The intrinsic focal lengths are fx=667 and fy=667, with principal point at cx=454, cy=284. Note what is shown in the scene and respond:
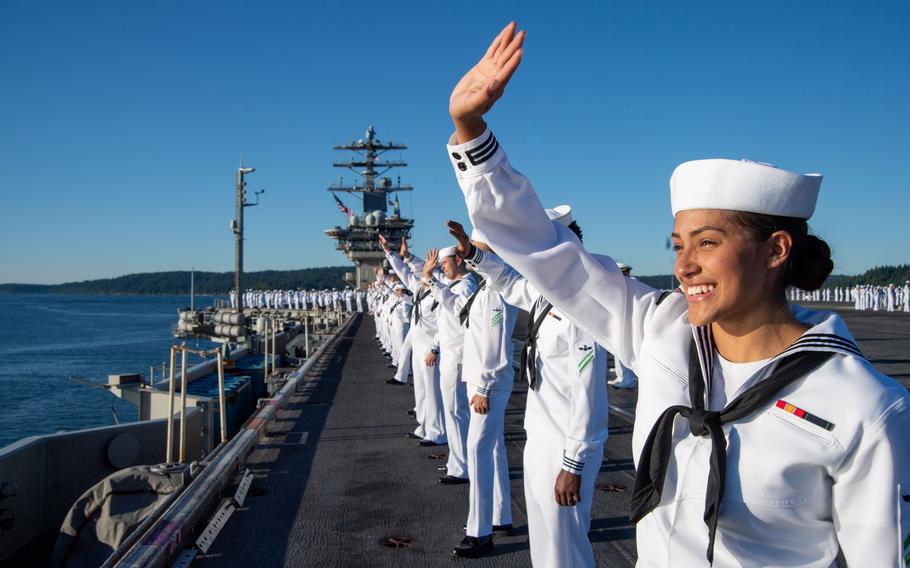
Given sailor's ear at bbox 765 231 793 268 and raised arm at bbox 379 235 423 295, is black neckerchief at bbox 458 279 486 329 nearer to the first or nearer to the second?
sailor's ear at bbox 765 231 793 268

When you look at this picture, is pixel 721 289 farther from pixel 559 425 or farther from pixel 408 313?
pixel 408 313

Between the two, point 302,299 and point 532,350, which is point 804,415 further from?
point 302,299

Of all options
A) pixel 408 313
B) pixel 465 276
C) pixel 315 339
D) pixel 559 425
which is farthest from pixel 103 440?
pixel 315 339

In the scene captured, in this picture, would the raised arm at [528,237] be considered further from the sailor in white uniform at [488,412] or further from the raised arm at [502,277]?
the sailor in white uniform at [488,412]

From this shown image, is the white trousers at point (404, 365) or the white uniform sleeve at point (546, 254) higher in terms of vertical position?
the white uniform sleeve at point (546, 254)

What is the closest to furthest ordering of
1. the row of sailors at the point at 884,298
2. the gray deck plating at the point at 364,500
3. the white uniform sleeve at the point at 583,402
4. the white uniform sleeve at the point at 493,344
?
the white uniform sleeve at the point at 583,402 < the gray deck plating at the point at 364,500 < the white uniform sleeve at the point at 493,344 < the row of sailors at the point at 884,298

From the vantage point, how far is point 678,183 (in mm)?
1753

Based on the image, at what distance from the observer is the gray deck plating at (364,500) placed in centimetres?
483

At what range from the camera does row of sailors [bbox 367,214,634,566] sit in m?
3.56

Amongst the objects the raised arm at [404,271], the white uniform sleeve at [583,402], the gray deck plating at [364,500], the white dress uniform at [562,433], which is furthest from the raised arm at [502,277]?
the raised arm at [404,271]

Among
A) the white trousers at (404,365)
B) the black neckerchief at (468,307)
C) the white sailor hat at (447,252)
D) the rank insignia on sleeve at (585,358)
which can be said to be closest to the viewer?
the rank insignia on sleeve at (585,358)

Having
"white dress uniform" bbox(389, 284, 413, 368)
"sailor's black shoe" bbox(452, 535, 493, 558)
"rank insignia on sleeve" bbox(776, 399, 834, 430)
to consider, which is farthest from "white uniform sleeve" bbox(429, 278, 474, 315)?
"white dress uniform" bbox(389, 284, 413, 368)

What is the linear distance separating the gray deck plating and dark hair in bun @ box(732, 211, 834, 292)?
11.5 ft

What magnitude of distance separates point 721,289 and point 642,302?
30cm
